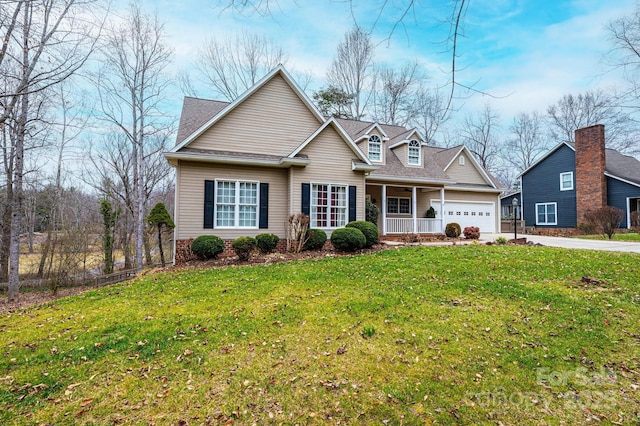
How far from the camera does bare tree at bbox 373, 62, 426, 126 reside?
1025 inches

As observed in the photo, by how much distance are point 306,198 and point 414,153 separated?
8260mm

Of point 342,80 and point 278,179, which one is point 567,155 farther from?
point 278,179

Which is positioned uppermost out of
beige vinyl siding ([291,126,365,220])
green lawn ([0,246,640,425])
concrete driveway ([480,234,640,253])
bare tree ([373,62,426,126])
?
bare tree ([373,62,426,126])

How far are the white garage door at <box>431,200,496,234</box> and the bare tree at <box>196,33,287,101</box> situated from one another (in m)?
15.5

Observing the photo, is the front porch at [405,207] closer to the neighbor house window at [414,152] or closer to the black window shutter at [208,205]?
the neighbor house window at [414,152]

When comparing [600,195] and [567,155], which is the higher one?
[567,155]

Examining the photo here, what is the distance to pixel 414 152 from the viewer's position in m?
17.2

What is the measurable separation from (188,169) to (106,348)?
7.97m

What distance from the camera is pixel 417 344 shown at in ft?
13.5

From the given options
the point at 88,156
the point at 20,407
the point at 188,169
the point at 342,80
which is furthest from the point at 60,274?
the point at 342,80

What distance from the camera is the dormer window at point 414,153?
17.1 meters

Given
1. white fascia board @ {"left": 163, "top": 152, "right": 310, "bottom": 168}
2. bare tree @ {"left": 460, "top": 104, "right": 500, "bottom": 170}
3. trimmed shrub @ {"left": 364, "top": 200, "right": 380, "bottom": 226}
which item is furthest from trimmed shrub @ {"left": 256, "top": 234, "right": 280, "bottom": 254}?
bare tree @ {"left": 460, "top": 104, "right": 500, "bottom": 170}

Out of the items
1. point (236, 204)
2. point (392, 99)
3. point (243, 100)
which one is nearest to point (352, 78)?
point (392, 99)

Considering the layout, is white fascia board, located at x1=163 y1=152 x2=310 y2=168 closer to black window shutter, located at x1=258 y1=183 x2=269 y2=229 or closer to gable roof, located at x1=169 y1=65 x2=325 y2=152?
gable roof, located at x1=169 y1=65 x2=325 y2=152
